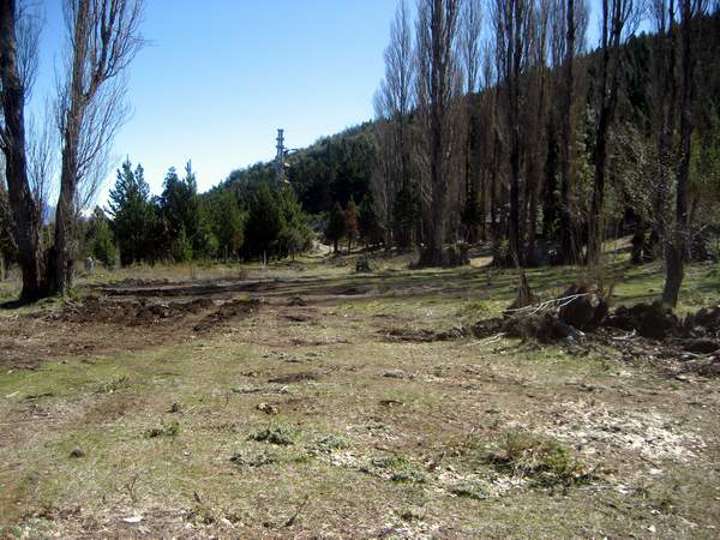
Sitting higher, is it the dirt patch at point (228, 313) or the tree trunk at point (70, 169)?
the tree trunk at point (70, 169)

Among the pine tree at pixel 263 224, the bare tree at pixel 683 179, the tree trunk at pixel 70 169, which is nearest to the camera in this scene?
the bare tree at pixel 683 179

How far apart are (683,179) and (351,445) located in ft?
26.1

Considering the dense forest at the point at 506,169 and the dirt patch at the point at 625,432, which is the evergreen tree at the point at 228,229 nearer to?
the dense forest at the point at 506,169

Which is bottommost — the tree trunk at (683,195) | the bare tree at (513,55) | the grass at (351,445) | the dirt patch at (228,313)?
the grass at (351,445)

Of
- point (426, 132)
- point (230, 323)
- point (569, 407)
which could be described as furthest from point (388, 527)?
point (426, 132)

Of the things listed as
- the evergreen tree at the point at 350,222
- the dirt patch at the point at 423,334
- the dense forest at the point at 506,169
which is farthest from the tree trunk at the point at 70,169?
the evergreen tree at the point at 350,222

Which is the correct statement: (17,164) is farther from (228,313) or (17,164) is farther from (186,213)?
(186,213)

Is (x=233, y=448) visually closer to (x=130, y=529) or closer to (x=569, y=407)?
(x=130, y=529)

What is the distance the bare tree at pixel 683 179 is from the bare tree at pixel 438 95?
1472 centimetres

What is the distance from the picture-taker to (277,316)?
426 inches

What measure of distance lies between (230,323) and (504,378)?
5255 mm

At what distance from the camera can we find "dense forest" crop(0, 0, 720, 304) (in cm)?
1089

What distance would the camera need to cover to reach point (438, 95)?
1006 inches

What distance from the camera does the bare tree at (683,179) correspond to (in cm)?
900
